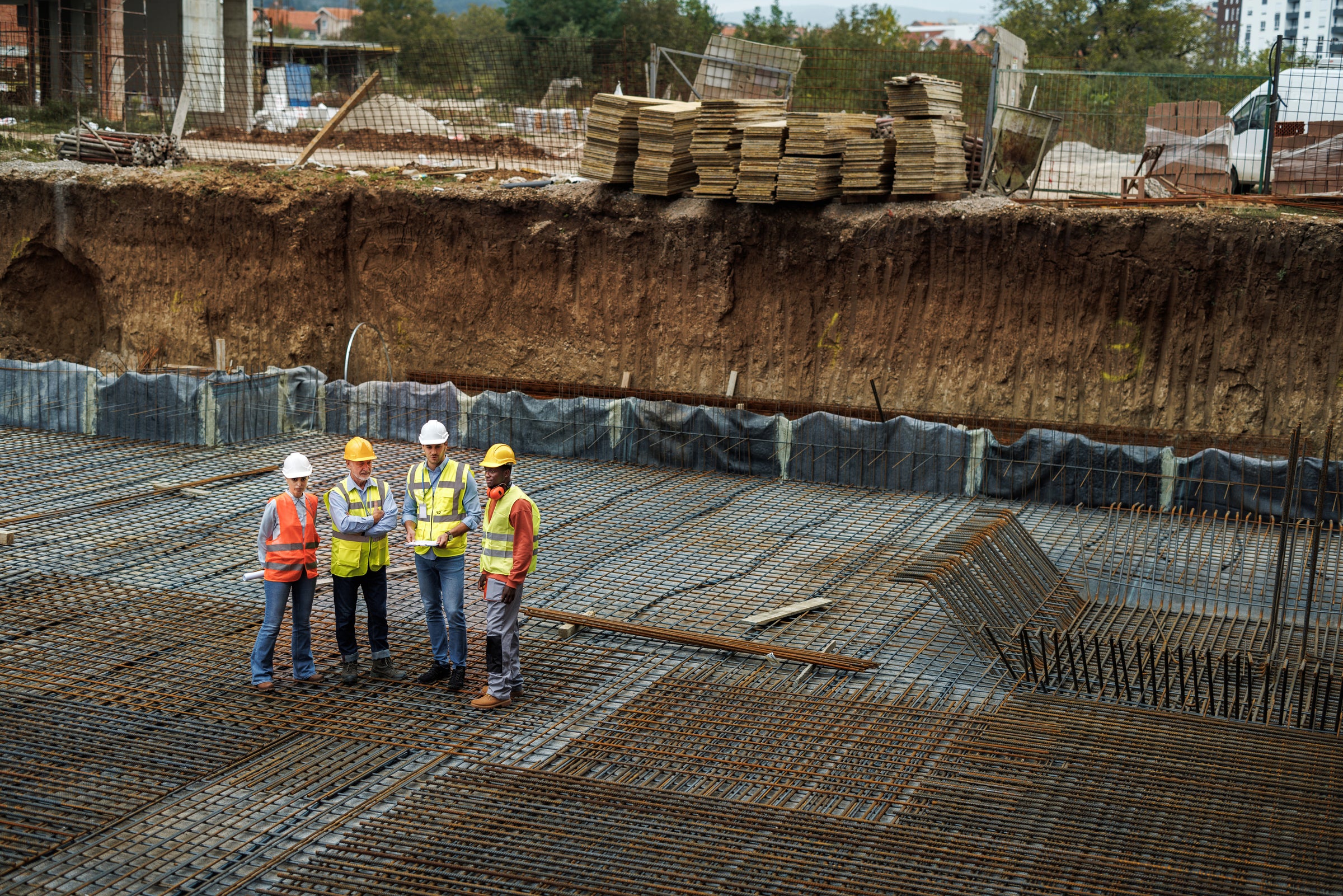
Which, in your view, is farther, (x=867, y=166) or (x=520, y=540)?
(x=867, y=166)

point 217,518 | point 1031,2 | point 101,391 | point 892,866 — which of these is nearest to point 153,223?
point 101,391

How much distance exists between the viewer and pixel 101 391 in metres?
14.2

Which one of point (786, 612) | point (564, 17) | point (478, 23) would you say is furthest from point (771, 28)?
point (478, 23)

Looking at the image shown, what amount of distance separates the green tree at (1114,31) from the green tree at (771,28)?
25.9 ft

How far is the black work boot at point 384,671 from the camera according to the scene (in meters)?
7.53

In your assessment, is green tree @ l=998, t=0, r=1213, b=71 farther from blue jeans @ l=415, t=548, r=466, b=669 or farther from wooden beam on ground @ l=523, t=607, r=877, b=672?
blue jeans @ l=415, t=548, r=466, b=669

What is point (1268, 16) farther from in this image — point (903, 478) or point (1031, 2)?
point (903, 478)

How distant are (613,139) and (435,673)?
10662 mm

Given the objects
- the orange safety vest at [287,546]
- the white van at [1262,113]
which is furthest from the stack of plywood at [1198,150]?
the orange safety vest at [287,546]

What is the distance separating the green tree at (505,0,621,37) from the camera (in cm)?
4866

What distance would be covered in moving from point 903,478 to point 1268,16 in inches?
5930

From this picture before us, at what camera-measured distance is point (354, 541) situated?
23.7ft

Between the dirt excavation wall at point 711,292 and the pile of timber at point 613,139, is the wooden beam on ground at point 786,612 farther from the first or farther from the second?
the pile of timber at point 613,139

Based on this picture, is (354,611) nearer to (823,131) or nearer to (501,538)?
(501,538)
